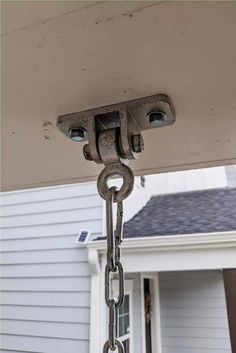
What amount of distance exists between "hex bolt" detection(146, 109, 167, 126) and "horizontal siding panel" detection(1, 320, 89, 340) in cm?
228

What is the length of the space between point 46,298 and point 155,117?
2.46 metres

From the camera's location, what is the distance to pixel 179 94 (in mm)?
499

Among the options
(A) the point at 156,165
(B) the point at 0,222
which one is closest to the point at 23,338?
(B) the point at 0,222

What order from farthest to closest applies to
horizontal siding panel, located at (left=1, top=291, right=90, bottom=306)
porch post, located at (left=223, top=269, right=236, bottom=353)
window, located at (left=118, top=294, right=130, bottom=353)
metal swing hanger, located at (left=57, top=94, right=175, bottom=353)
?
window, located at (left=118, top=294, right=130, bottom=353) → horizontal siding panel, located at (left=1, top=291, right=90, bottom=306) → porch post, located at (left=223, top=269, right=236, bottom=353) → metal swing hanger, located at (left=57, top=94, right=175, bottom=353)

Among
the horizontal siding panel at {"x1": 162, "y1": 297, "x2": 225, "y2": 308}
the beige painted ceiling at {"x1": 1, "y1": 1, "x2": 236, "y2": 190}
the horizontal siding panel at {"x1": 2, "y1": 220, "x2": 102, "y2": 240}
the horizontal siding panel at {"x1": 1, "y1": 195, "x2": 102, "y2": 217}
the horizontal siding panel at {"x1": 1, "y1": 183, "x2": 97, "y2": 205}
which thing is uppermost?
the horizontal siding panel at {"x1": 1, "y1": 183, "x2": 97, "y2": 205}

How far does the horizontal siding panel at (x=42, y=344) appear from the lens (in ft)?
7.83

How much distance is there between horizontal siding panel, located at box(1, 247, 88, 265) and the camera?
261cm

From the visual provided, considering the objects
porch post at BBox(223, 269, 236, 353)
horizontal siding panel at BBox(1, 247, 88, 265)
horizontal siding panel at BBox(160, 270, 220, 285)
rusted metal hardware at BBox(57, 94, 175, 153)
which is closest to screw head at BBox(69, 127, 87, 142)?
rusted metal hardware at BBox(57, 94, 175, 153)

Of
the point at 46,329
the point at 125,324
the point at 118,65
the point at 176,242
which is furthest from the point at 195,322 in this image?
the point at 118,65

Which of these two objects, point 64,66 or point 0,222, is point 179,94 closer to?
point 64,66

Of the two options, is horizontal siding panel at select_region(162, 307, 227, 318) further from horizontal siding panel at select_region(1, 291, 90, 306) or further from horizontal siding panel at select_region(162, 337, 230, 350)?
horizontal siding panel at select_region(1, 291, 90, 306)

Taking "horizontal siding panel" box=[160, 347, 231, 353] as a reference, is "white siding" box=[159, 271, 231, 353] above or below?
above

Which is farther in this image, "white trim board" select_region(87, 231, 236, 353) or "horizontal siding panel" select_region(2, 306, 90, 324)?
"horizontal siding panel" select_region(2, 306, 90, 324)

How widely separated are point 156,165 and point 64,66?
39 cm
